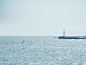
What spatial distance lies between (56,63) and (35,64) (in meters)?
4.53

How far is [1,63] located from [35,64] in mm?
7676

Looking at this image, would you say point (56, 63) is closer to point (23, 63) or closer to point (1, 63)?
point (23, 63)


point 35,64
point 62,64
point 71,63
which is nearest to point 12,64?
point 35,64

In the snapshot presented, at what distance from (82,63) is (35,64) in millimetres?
10258

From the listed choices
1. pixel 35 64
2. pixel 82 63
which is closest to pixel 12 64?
pixel 35 64

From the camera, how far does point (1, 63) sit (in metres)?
33.3

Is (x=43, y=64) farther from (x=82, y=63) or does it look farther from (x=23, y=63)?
(x=82, y=63)

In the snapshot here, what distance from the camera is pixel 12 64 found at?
3244 centimetres

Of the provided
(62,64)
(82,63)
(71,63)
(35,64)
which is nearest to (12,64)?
(35,64)

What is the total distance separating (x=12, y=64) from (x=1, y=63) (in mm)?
2756

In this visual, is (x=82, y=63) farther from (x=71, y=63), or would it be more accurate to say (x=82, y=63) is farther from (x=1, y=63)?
(x=1, y=63)

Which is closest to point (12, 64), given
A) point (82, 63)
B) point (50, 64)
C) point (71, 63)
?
point (50, 64)

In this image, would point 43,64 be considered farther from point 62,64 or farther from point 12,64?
point 12,64

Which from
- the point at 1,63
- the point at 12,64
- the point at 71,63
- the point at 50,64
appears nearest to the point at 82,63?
the point at 71,63
